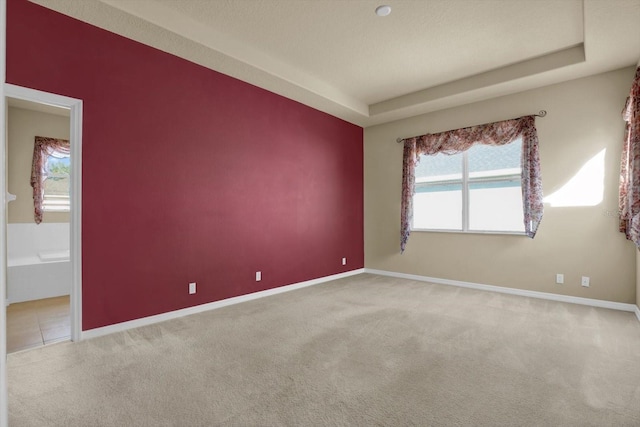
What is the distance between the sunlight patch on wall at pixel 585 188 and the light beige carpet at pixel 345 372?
51.0 inches

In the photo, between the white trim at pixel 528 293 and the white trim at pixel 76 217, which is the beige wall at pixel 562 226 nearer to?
the white trim at pixel 528 293

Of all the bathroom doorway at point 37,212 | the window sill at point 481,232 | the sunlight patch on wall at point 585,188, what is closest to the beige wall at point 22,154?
the bathroom doorway at point 37,212

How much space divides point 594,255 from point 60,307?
642cm

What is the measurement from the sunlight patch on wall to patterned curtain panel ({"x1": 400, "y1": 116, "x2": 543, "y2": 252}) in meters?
0.24

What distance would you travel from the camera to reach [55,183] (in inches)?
209

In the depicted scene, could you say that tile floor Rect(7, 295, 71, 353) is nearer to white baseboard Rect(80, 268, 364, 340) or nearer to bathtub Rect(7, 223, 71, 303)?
bathtub Rect(7, 223, 71, 303)

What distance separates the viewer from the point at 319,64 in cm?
405

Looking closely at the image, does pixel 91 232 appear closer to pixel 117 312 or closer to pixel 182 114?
pixel 117 312

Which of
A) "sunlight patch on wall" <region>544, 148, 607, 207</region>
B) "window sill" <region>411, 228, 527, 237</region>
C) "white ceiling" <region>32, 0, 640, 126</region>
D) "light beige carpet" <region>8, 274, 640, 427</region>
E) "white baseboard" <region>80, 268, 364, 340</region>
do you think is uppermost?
"white ceiling" <region>32, 0, 640, 126</region>

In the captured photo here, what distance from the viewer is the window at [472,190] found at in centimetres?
449

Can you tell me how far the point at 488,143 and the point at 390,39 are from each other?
2.16 m

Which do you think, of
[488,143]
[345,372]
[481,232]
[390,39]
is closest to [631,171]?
[488,143]

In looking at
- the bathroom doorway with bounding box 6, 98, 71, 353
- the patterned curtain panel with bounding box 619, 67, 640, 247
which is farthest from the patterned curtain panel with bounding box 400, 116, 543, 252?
the bathroom doorway with bounding box 6, 98, 71, 353

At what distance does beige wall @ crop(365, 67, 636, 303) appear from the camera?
374cm
